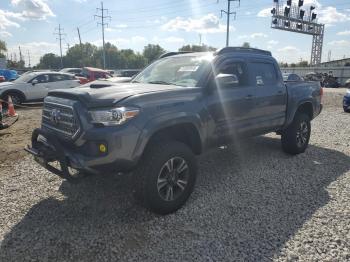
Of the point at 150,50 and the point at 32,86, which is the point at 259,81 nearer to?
the point at 32,86

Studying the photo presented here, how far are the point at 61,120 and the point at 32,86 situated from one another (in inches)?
450

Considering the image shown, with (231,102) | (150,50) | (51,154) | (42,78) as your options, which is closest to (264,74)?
(231,102)

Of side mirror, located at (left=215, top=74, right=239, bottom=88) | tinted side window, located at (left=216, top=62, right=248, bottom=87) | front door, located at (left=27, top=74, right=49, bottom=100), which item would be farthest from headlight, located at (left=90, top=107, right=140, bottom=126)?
front door, located at (left=27, top=74, right=49, bottom=100)

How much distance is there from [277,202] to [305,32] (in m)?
46.6

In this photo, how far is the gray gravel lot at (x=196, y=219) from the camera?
315 cm

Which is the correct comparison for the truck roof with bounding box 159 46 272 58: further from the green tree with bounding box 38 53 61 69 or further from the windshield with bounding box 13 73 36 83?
the green tree with bounding box 38 53 61 69

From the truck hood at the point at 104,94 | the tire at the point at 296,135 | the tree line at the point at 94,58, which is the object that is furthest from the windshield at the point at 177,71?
the tree line at the point at 94,58

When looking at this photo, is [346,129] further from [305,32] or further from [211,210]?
[305,32]

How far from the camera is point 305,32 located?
45.1 metres

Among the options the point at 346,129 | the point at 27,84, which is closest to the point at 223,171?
the point at 346,129

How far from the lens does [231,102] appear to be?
4582 millimetres

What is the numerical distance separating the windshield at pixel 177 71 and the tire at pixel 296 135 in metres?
2.60

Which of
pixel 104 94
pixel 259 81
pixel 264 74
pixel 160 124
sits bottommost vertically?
pixel 160 124

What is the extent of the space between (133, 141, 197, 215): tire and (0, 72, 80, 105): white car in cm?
1155
